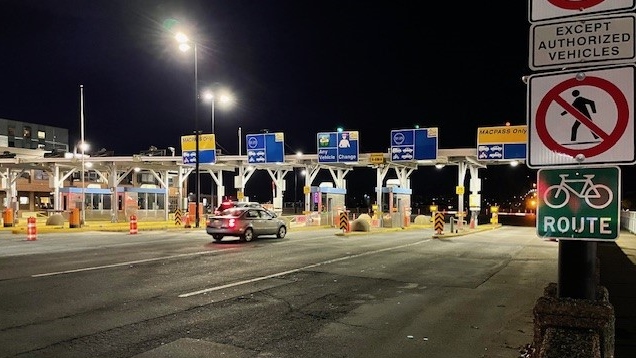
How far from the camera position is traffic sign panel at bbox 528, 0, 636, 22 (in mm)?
3139

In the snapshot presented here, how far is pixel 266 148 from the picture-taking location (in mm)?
36906

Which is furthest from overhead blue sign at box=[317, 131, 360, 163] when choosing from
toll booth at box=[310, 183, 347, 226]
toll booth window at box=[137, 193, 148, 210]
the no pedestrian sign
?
the no pedestrian sign

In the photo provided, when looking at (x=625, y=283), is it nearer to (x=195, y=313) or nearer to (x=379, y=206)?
(x=195, y=313)

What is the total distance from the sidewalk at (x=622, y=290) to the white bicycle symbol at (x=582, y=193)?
3.25 feet

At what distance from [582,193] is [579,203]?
0.21ft

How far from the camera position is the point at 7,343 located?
6.28 metres

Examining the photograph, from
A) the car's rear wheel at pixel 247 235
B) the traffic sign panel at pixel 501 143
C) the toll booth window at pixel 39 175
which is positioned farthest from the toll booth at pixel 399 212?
the toll booth window at pixel 39 175

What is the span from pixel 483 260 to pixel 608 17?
45.0 feet

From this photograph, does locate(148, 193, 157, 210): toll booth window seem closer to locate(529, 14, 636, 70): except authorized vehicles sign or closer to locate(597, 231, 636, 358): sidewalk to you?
locate(597, 231, 636, 358): sidewalk

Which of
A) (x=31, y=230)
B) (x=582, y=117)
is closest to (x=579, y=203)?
(x=582, y=117)

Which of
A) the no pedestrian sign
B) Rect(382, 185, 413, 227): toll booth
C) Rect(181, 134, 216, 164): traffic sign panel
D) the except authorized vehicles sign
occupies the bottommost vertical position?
Rect(382, 185, 413, 227): toll booth

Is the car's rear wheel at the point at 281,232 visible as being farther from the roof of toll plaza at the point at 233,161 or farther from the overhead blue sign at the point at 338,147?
the roof of toll plaza at the point at 233,161

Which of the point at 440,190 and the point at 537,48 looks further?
the point at 440,190

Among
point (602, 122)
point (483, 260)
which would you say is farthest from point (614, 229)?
point (483, 260)
